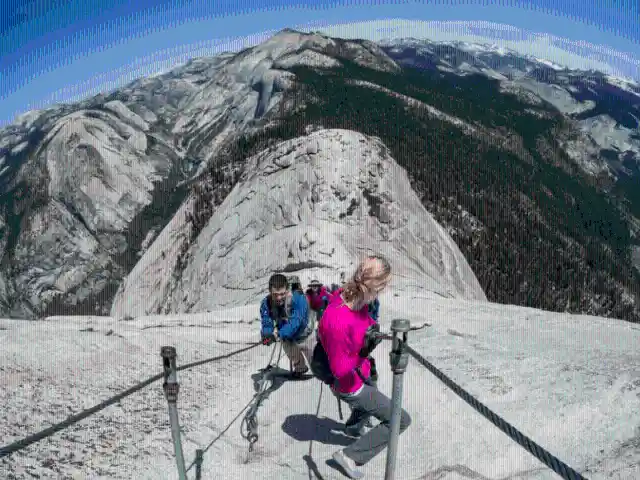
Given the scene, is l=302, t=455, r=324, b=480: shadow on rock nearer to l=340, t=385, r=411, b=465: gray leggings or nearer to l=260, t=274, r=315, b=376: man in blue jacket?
l=340, t=385, r=411, b=465: gray leggings

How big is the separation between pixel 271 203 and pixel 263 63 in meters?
126

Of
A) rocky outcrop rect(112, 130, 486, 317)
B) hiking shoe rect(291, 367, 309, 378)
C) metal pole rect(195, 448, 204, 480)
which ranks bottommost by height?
metal pole rect(195, 448, 204, 480)

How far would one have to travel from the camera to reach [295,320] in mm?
6750

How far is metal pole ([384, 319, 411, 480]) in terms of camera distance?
12.6 ft

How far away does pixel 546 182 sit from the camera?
99.2 metres

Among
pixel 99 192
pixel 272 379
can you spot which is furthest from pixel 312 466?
pixel 99 192

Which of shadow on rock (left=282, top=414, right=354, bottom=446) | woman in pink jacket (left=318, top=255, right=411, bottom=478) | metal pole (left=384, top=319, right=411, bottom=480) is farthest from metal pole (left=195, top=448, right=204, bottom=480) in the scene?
metal pole (left=384, top=319, right=411, bottom=480)

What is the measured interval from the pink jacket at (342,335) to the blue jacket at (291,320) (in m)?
2.24

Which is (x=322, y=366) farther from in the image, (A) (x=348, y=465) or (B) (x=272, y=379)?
(B) (x=272, y=379)

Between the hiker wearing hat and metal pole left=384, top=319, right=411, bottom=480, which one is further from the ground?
the hiker wearing hat

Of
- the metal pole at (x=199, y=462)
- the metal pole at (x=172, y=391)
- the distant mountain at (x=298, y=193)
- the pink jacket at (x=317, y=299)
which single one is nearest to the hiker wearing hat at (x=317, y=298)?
the pink jacket at (x=317, y=299)

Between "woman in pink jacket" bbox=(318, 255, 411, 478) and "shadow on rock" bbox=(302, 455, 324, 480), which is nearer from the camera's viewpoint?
"woman in pink jacket" bbox=(318, 255, 411, 478)

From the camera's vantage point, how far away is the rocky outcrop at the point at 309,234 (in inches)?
752

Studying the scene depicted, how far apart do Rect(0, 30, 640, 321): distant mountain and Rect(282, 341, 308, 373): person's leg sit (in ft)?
32.4
